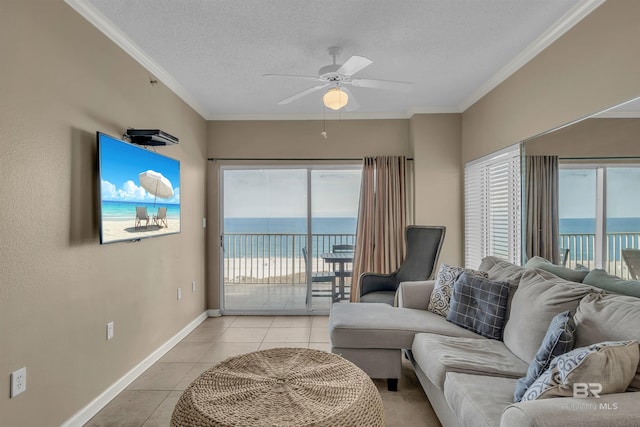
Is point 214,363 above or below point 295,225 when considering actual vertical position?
below

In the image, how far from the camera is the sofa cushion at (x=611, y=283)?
1.75 m

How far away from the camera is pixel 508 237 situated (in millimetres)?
3162

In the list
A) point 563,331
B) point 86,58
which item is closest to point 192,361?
point 86,58

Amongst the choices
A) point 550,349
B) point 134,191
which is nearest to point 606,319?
point 550,349

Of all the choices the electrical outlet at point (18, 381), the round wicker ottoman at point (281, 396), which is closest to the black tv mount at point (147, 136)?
the electrical outlet at point (18, 381)

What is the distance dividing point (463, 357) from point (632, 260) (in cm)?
105

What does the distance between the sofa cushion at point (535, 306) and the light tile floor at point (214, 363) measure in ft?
2.43

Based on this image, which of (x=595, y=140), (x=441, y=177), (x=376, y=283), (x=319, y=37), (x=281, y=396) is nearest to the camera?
(x=281, y=396)

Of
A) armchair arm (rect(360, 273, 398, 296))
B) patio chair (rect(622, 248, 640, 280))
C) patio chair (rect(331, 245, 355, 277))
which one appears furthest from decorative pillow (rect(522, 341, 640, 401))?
patio chair (rect(331, 245, 355, 277))

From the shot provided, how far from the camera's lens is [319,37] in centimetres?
248

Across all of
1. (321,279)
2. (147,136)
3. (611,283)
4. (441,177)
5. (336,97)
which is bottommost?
(321,279)

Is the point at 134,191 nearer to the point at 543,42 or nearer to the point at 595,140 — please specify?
the point at 595,140

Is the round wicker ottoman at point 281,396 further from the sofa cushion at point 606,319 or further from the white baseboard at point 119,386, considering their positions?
the white baseboard at point 119,386

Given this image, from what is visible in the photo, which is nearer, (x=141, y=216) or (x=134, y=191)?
(x=134, y=191)
